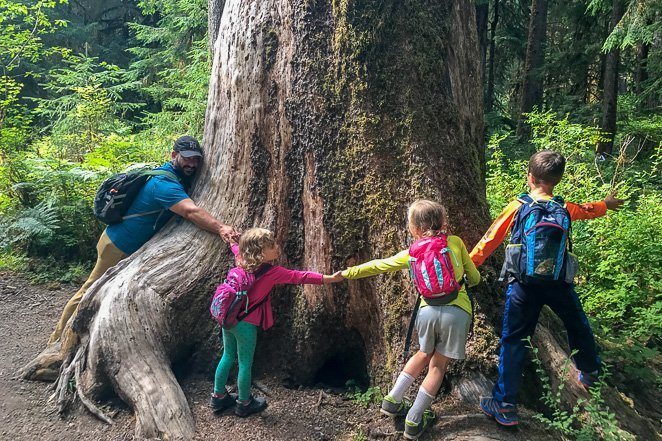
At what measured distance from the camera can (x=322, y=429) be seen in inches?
148

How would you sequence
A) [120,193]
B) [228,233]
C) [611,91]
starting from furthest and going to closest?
[611,91], [120,193], [228,233]

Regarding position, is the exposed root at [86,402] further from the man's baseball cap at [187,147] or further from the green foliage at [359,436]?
the man's baseball cap at [187,147]

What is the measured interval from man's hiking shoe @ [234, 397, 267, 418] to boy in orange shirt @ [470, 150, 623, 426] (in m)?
1.68

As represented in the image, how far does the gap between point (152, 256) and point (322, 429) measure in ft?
6.96

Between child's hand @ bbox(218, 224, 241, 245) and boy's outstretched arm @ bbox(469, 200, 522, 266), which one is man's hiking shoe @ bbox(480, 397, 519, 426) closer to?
boy's outstretched arm @ bbox(469, 200, 522, 266)

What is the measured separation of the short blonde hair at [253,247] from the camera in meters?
3.66

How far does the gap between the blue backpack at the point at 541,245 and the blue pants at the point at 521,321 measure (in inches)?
4.2

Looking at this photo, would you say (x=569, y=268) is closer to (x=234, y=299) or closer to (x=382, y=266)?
(x=382, y=266)

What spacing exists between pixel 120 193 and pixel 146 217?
33cm

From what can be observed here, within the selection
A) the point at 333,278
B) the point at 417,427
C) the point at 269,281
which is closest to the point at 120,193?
the point at 269,281

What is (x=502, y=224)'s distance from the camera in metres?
3.43

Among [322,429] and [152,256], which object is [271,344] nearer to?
[322,429]

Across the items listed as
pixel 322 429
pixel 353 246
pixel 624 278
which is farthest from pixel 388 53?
pixel 624 278

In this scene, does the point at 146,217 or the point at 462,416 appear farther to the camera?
the point at 146,217
